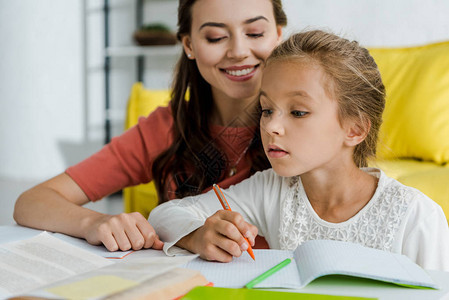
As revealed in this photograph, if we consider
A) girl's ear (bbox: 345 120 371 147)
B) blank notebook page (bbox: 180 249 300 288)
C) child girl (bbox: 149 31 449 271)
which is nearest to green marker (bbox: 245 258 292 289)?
blank notebook page (bbox: 180 249 300 288)

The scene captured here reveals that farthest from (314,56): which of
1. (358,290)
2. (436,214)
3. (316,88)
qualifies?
(358,290)

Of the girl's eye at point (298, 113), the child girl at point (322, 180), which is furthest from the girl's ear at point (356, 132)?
the girl's eye at point (298, 113)

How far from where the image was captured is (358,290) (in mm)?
616

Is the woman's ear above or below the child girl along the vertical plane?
above

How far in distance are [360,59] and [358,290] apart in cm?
52

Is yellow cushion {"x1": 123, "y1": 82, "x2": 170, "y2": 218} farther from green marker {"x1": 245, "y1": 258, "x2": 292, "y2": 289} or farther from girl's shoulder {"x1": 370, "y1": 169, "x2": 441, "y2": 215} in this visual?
green marker {"x1": 245, "y1": 258, "x2": 292, "y2": 289}

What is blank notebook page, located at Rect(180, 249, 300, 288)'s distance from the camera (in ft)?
2.09

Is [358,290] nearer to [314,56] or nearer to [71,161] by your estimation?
[314,56]

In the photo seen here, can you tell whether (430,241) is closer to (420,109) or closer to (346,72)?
(346,72)

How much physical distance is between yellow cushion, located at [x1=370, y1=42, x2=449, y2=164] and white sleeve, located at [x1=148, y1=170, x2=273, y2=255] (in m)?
0.90

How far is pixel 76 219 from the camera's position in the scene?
0.98 meters

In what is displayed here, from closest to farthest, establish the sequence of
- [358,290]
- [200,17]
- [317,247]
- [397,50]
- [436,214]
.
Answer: [358,290]
[317,247]
[436,214]
[200,17]
[397,50]

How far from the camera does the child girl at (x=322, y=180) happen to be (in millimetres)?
872

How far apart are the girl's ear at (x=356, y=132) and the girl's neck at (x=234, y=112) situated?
0.38 metres
